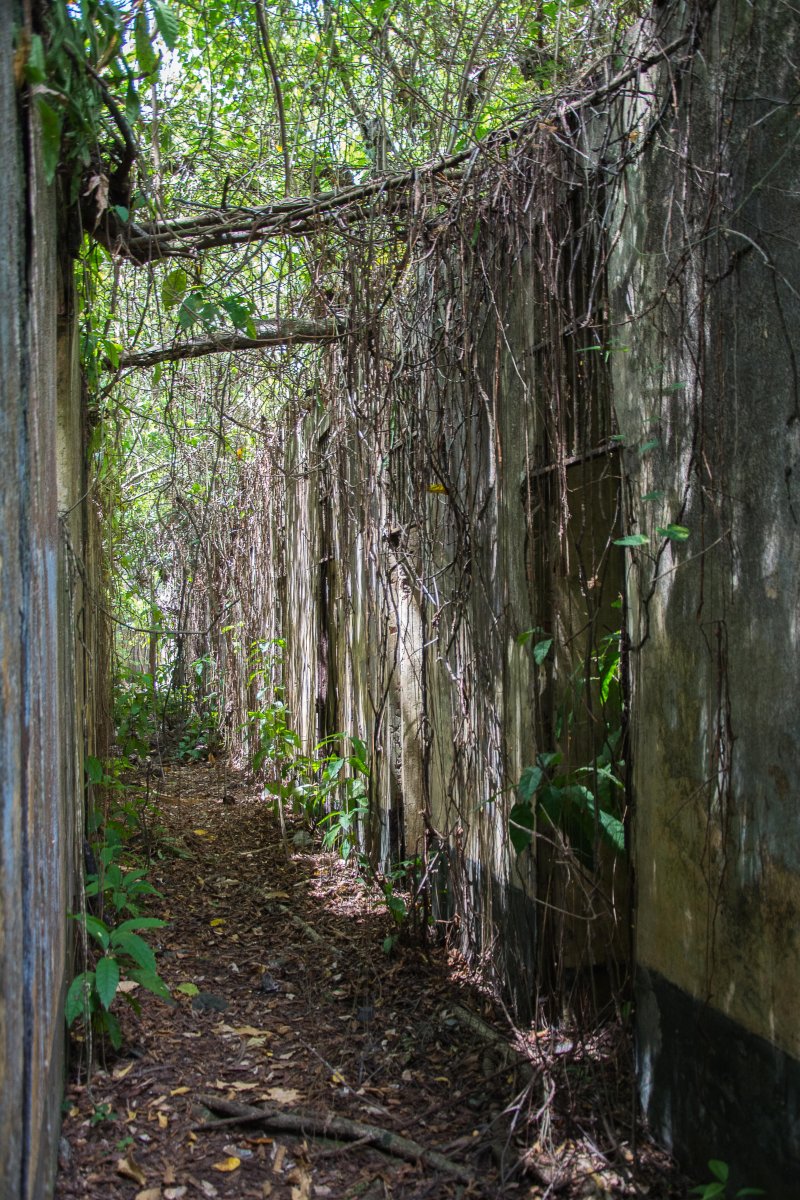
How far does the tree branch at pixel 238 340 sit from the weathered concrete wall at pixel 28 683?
77.7 inches

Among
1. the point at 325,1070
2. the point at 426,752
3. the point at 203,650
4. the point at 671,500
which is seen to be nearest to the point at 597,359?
the point at 671,500

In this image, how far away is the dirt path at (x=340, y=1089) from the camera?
262cm

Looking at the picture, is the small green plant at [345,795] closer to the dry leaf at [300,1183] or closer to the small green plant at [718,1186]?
the dry leaf at [300,1183]

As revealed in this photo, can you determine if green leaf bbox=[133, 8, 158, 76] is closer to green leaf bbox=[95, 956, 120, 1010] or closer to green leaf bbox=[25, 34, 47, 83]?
green leaf bbox=[25, 34, 47, 83]

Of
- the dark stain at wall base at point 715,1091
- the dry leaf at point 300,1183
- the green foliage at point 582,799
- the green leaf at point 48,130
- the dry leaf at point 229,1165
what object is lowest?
the dry leaf at point 300,1183

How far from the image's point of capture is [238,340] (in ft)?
16.2

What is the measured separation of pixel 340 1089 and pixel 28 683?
2003mm

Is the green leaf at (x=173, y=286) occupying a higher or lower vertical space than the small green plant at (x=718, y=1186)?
higher

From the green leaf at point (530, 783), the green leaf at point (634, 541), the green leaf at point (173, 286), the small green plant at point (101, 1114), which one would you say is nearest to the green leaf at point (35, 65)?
the green leaf at point (634, 541)

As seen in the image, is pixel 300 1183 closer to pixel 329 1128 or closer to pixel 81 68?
pixel 329 1128

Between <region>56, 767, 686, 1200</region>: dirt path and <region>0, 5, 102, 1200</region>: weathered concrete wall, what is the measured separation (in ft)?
1.15

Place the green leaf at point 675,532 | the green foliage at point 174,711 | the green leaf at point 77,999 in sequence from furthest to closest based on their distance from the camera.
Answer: the green foliage at point 174,711 < the green leaf at point 77,999 < the green leaf at point 675,532

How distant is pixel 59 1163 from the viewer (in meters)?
2.56

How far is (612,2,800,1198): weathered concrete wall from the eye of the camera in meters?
2.19
